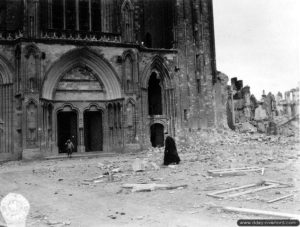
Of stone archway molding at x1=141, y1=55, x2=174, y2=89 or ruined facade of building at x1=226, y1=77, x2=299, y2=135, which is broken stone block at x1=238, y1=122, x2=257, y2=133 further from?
stone archway molding at x1=141, y1=55, x2=174, y2=89

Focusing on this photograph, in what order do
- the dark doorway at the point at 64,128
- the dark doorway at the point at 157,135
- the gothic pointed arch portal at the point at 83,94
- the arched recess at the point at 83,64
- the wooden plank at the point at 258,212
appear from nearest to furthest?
the wooden plank at the point at 258,212 → the arched recess at the point at 83,64 → the gothic pointed arch portal at the point at 83,94 → the dark doorway at the point at 64,128 → the dark doorway at the point at 157,135

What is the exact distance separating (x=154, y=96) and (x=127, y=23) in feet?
19.8

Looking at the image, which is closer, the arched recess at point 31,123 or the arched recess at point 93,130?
the arched recess at point 31,123

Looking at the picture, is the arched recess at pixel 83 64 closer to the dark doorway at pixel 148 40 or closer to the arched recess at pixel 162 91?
the arched recess at pixel 162 91

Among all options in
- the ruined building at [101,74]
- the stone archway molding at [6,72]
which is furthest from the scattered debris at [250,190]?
the stone archway molding at [6,72]

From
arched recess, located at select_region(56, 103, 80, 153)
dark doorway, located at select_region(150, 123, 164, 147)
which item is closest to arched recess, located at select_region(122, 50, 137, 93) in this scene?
dark doorway, located at select_region(150, 123, 164, 147)

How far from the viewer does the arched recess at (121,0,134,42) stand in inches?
919

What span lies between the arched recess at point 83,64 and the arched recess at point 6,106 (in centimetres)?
209

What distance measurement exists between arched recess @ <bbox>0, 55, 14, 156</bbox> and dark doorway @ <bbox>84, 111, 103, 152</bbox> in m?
5.27

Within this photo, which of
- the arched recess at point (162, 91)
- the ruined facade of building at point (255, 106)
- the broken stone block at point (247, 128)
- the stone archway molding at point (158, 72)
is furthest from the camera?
the ruined facade of building at point (255, 106)

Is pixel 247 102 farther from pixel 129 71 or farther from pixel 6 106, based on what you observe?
pixel 6 106

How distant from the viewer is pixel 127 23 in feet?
76.7

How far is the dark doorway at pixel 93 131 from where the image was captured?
24203 millimetres

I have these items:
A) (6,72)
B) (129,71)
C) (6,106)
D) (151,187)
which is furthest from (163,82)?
(151,187)
